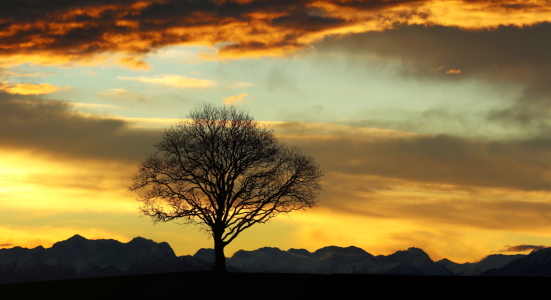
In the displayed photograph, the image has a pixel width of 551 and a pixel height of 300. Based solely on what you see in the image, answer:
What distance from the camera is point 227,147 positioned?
5919cm

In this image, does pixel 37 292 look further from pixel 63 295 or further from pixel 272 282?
pixel 272 282

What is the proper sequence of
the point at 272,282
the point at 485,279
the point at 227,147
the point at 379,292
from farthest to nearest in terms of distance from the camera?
the point at 227,147 < the point at 272,282 < the point at 485,279 < the point at 379,292

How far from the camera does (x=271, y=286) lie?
156 feet

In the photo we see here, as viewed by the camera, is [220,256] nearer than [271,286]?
No

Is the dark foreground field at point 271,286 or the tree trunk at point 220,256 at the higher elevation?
the tree trunk at point 220,256

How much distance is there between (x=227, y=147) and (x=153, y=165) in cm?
815

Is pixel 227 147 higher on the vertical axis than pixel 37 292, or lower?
higher

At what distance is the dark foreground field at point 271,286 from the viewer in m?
41.8

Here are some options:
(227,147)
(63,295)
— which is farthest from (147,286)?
(227,147)

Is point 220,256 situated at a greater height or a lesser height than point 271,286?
greater

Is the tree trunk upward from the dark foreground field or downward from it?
upward

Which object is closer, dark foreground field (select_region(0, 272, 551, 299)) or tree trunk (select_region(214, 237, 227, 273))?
dark foreground field (select_region(0, 272, 551, 299))

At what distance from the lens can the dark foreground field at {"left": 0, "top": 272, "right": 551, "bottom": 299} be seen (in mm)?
41844

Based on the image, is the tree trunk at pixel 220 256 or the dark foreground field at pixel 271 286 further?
the tree trunk at pixel 220 256
